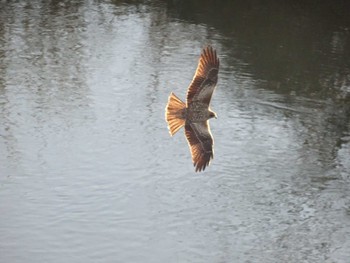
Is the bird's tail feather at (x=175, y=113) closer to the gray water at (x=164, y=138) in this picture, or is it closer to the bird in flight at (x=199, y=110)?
the bird in flight at (x=199, y=110)

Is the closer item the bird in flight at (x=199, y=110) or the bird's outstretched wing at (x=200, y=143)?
the bird in flight at (x=199, y=110)

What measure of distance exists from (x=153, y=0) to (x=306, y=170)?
10496 millimetres

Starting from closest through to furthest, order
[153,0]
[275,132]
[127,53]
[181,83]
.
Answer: [275,132] < [181,83] < [127,53] < [153,0]

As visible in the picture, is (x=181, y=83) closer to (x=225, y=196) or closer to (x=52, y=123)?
(x=52, y=123)

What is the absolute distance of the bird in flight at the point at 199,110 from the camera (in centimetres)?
602

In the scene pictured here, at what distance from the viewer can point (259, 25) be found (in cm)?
2400

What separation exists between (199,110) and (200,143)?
348 mm

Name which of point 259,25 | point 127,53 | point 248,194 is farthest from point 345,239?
point 259,25

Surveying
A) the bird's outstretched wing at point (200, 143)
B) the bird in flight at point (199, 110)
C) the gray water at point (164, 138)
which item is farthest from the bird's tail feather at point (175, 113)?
the gray water at point (164, 138)

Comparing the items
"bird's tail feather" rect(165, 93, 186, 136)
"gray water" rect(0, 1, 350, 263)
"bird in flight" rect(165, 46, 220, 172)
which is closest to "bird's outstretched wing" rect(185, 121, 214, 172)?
"bird in flight" rect(165, 46, 220, 172)

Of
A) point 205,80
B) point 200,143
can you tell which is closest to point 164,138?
point 200,143

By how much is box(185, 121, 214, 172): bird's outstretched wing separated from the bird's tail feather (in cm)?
21

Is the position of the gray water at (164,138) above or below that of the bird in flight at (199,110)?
below

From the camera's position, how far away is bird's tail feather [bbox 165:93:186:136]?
233 inches
